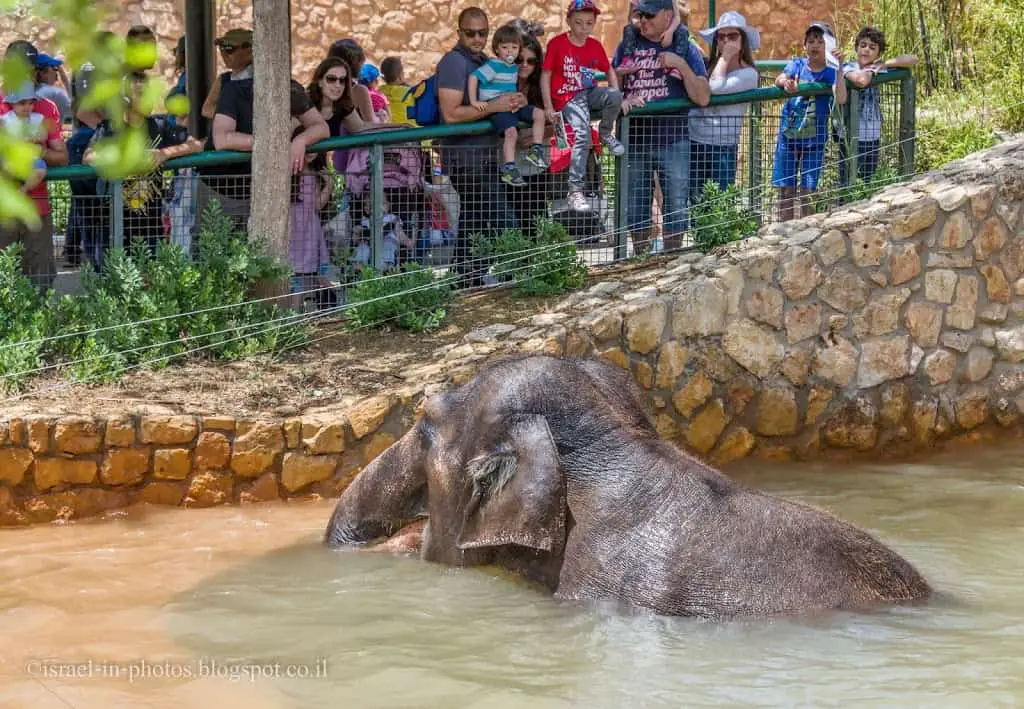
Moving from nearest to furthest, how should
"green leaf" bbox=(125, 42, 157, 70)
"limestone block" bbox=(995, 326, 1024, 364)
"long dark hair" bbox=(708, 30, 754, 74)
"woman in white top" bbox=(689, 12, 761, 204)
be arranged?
"green leaf" bbox=(125, 42, 157, 70)
"limestone block" bbox=(995, 326, 1024, 364)
"woman in white top" bbox=(689, 12, 761, 204)
"long dark hair" bbox=(708, 30, 754, 74)

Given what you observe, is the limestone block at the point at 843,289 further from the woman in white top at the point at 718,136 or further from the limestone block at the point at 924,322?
the woman in white top at the point at 718,136

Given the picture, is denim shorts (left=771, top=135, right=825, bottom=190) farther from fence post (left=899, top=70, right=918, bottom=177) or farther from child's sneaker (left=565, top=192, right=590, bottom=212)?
child's sneaker (left=565, top=192, right=590, bottom=212)

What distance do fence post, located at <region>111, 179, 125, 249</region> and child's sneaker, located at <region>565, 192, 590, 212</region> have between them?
9.63ft

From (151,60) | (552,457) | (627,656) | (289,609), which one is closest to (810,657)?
(627,656)

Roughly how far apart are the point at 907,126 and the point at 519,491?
22.0ft

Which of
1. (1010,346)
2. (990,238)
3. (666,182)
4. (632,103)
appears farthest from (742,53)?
(1010,346)

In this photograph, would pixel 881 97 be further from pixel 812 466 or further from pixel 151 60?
pixel 151 60

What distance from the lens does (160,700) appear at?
5.00 meters

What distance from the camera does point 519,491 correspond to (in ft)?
17.5

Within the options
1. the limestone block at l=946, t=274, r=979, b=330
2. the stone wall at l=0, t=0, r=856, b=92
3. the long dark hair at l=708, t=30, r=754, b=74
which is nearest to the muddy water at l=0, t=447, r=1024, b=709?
the limestone block at l=946, t=274, r=979, b=330

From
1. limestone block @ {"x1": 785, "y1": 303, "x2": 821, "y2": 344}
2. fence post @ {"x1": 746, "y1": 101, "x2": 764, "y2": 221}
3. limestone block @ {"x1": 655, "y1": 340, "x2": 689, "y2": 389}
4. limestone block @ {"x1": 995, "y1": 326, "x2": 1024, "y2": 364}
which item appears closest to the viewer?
limestone block @ {"x1": 655, "y1": 340, "x2": 689, "y2": 389}

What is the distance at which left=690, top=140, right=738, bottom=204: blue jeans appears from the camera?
33.8 ft

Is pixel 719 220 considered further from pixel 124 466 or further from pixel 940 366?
pixel 124 466

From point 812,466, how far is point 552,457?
4414mm
